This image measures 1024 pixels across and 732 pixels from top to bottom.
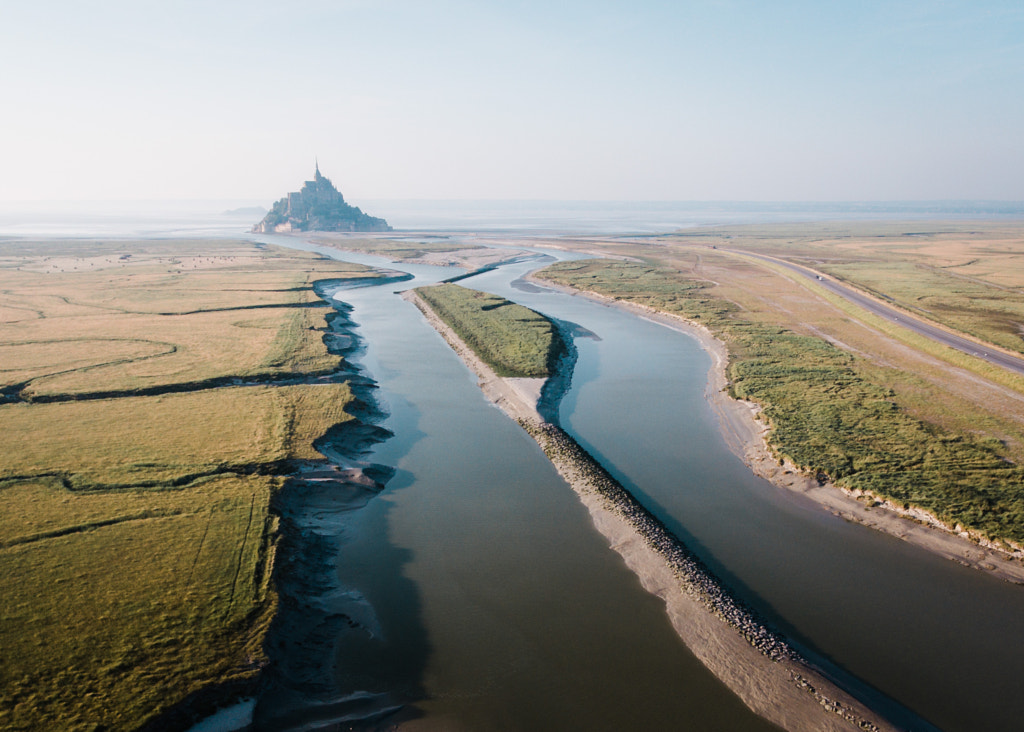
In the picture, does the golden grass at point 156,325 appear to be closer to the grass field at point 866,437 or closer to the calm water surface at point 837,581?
the calm water surface at point 837,581

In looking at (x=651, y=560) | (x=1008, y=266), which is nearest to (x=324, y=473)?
(x=651, y=560)

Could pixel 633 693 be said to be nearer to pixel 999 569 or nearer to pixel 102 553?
pixel 999 569

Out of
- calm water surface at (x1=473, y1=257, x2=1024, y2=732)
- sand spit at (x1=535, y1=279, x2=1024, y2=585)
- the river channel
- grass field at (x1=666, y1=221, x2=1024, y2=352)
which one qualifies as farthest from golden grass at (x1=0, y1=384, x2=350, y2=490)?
grass field at (x1=666, y1=221, x2=1024, y2=352)

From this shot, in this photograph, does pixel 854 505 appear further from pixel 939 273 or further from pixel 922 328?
pixel 939 273

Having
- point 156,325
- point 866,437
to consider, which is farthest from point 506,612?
point 156,325

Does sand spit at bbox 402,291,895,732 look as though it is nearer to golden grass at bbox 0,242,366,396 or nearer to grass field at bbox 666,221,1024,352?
golden grass at bbox 0,242,366,396

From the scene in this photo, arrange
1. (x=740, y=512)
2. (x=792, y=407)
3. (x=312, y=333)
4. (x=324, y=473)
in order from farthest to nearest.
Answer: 1. (x=312, y=333)
2. (x=792, y=407)
3. (x=324, y=473)
4. (x=740, y=512)
